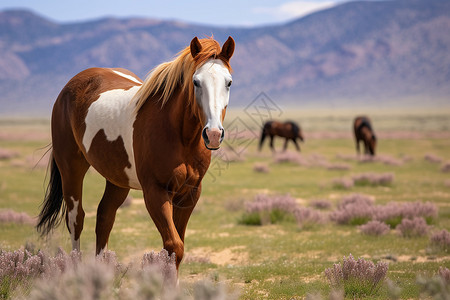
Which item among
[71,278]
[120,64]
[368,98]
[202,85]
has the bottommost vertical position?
[71,278]

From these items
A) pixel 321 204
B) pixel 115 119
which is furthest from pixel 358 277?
pixel 321 204

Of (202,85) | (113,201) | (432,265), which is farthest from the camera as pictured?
(432,265)

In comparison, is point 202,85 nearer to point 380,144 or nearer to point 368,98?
Result: point 380,144

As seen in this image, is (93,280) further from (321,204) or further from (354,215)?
(321,204)

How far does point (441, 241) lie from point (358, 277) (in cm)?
372

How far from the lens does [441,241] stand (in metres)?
8.00

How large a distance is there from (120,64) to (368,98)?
99.2 meters

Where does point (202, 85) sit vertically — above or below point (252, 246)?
above

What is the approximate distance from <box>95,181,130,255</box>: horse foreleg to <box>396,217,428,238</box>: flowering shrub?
18.8 ft

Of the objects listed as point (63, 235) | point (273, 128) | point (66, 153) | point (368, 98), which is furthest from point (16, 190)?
point (368, 98)

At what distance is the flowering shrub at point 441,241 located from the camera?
25.9ft

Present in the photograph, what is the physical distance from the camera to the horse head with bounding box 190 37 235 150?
3.89m

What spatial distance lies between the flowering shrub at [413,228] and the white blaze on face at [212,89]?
6.26m

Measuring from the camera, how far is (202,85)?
4.12 meters
